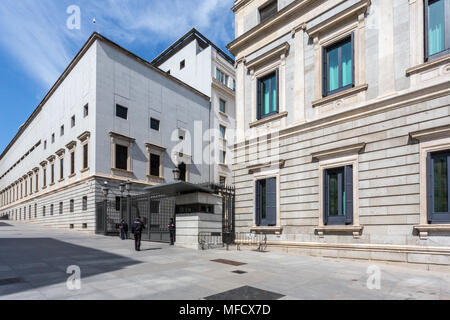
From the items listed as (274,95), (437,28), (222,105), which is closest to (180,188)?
(274,95)

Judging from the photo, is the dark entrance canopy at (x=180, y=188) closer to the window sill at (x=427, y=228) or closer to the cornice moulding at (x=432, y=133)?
the window sill at (x=427, y=228)

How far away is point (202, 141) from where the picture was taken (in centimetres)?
4159

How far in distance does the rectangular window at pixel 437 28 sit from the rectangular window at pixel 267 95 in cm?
691

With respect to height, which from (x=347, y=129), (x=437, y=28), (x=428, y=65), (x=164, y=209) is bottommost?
(x=164, y=209)

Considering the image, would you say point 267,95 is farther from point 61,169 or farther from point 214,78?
point 61,169

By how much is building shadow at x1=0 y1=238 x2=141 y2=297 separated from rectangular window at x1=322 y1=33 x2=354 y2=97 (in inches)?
434

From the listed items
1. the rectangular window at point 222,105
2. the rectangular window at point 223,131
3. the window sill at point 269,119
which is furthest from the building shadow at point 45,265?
the rectangular window at point 222,105

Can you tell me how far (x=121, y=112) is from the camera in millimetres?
31016

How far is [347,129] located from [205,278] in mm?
8674

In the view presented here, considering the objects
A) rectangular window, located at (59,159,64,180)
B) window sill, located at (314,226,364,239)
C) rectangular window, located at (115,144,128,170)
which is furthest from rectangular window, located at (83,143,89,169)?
window sill, located at (314,226,364,239)

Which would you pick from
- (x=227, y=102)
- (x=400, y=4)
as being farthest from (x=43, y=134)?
(x=400, y=4)

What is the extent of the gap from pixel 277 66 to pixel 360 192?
311 inches

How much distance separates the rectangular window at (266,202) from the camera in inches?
615

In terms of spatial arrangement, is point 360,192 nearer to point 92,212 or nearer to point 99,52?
point 92,212
